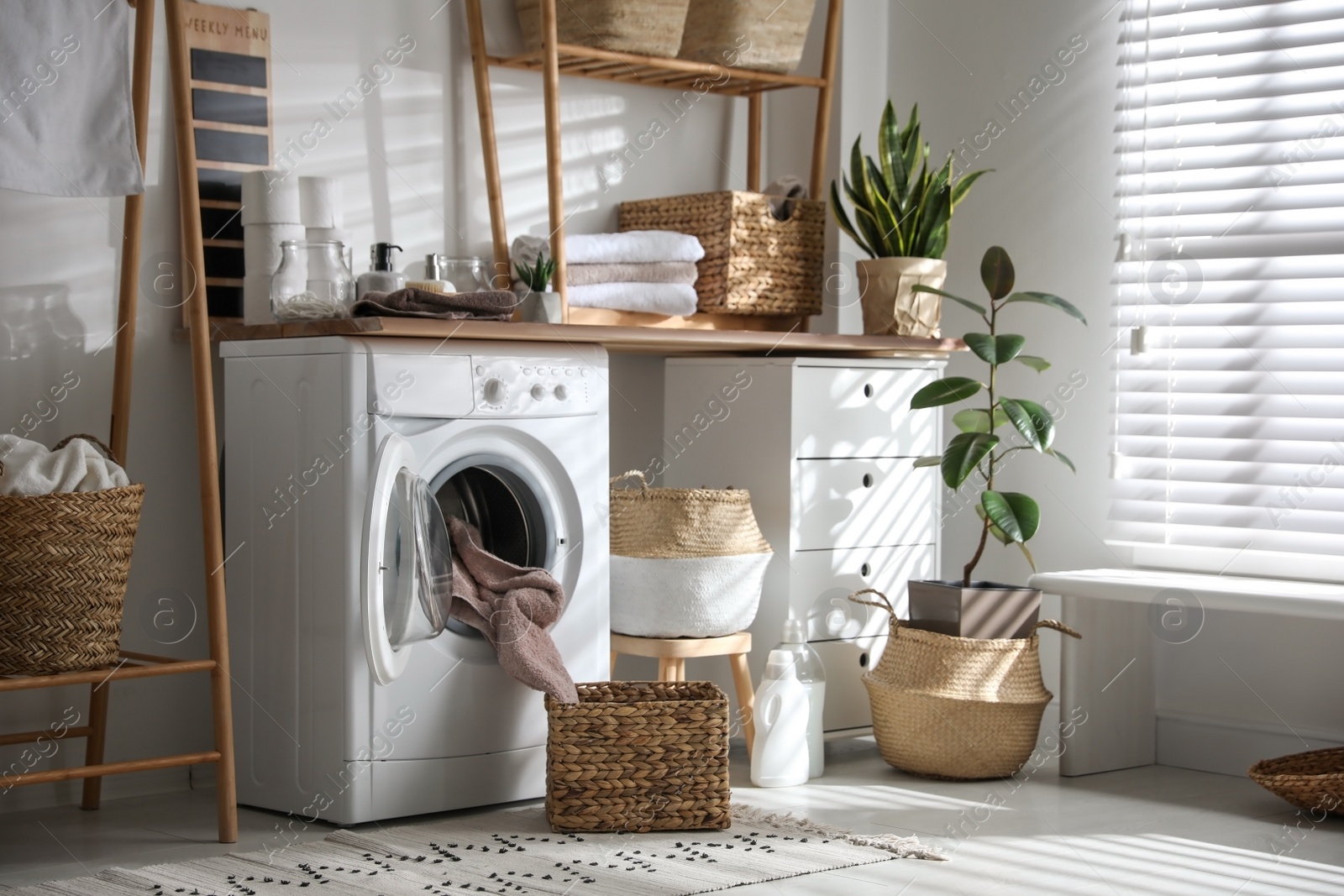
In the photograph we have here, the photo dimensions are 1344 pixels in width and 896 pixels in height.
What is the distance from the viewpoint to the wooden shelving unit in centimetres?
292

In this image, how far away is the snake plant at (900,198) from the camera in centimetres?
312

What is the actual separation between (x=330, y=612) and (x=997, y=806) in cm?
122

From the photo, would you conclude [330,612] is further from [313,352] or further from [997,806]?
[997,806]

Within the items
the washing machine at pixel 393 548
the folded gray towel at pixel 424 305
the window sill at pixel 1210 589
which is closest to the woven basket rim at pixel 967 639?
the window sill at pixel 1210 589

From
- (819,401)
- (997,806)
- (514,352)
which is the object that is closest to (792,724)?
(997,806)

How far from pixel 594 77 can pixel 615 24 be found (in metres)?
0.28

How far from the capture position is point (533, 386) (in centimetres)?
260

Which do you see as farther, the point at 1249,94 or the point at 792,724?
the point at 1249,94

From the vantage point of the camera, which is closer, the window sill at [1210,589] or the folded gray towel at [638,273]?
the window sill at [1210,589]

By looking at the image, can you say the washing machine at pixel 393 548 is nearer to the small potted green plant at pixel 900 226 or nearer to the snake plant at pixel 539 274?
the snake plant at pixel 539 274

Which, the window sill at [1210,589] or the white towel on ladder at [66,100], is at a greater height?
the white towel on ladder at [66,100]

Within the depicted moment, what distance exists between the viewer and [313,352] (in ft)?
8.05

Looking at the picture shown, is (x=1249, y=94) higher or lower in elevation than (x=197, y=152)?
higher

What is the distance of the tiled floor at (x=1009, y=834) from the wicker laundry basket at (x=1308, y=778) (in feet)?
0.12
